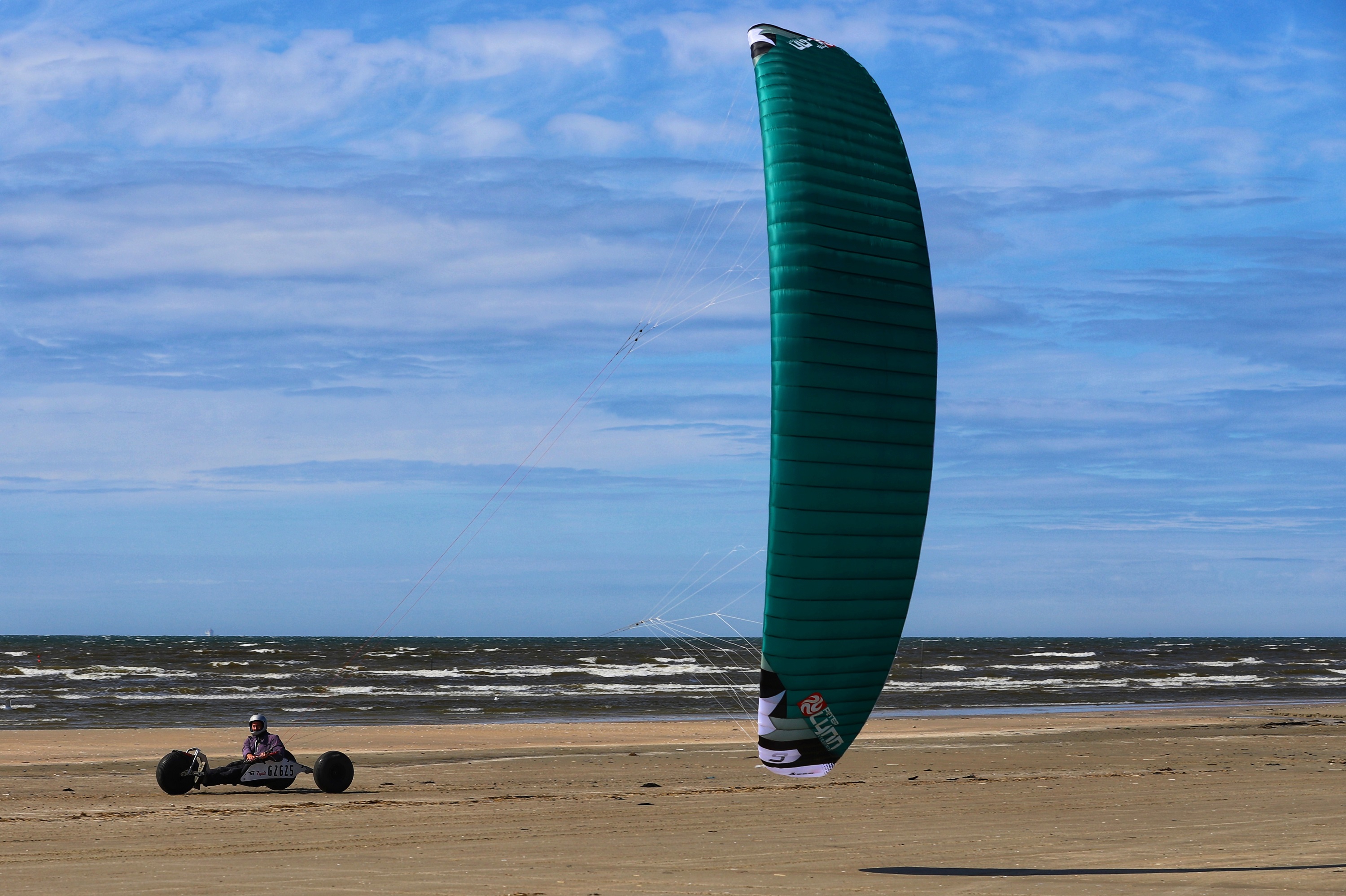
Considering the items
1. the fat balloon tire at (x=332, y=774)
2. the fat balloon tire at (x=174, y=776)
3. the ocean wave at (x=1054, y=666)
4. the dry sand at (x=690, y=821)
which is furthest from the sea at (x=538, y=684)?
the fat balloon tire at (x=174, y=776)

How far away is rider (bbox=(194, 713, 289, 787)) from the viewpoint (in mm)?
16172

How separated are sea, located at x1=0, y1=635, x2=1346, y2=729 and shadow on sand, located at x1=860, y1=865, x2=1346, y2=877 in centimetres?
278

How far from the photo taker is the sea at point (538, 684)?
1348 inches

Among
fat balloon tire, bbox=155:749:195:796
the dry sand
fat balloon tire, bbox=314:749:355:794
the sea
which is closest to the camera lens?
the dry sand

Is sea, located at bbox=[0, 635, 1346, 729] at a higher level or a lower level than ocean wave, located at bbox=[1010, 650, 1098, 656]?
higher

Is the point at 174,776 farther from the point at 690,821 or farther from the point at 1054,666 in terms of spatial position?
the point at 1054,666

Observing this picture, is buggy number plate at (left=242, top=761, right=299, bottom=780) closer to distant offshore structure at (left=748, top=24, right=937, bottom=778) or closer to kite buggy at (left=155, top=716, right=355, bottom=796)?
kite buggy at (left=155, top=716, right=355, bottom=796)

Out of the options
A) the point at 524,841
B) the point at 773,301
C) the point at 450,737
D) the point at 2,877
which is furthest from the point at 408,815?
the point at 450,737

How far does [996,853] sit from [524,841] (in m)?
4.21

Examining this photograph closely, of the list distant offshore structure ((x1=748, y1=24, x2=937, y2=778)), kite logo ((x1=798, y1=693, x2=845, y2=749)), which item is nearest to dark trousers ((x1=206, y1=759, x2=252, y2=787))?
distant offshore structure ((x1=748, y1=24, x2=937, y2=778))

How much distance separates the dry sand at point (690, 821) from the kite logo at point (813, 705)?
4.07 ft

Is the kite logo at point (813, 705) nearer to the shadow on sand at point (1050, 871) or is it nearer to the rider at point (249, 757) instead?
Answer: the shadow on sand at point (1050, 871)

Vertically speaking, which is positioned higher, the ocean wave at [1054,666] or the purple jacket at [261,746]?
the purple jacket at [261,746]

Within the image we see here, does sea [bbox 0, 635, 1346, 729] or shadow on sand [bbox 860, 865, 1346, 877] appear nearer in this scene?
shadow on sand [bbox 860, 865, 1346, 877]
